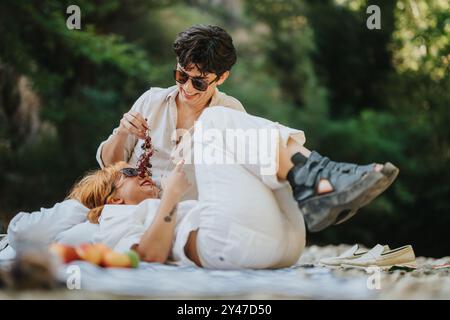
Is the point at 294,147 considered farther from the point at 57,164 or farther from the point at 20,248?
the point at 57,164

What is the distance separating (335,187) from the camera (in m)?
2.03

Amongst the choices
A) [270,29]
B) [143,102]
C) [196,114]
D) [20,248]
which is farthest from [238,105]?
[270,29]

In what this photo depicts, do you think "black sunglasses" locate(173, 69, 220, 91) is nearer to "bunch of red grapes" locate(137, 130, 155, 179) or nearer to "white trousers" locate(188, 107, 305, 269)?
"bunch of red grapes" locate(137, 130, 155, 179)

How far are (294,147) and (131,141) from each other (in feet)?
3.23

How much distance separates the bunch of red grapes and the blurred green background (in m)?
4.04

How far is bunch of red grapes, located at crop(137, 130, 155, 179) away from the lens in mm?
2715

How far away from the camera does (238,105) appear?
3.02 meters

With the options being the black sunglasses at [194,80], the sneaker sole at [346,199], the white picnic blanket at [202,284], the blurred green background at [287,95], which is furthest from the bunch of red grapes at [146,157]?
the blurred green background at [287,95]

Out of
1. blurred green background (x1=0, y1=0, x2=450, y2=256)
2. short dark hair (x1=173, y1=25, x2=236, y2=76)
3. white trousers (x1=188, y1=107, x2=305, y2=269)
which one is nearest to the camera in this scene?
white trousers (x1=188, y1=107, x2=305, y2=269)

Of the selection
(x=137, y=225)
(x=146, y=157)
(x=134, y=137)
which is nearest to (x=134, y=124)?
(x=146, y=157)

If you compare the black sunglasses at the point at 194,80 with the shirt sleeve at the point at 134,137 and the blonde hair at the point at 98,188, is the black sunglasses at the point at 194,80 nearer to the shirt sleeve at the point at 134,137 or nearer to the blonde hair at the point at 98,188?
the shirt sleeve at the point at 134,137

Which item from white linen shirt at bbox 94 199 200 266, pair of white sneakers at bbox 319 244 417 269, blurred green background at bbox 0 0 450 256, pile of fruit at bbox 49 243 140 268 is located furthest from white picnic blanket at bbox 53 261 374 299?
blurred green background at bbox 0 0 450 256

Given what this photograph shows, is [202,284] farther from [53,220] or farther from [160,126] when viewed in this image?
[160,126]

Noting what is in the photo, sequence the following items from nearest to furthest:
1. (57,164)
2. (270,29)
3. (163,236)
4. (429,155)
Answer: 1. (163,236)
2. (57,164)
3. (429,155)
4. (270,29)
